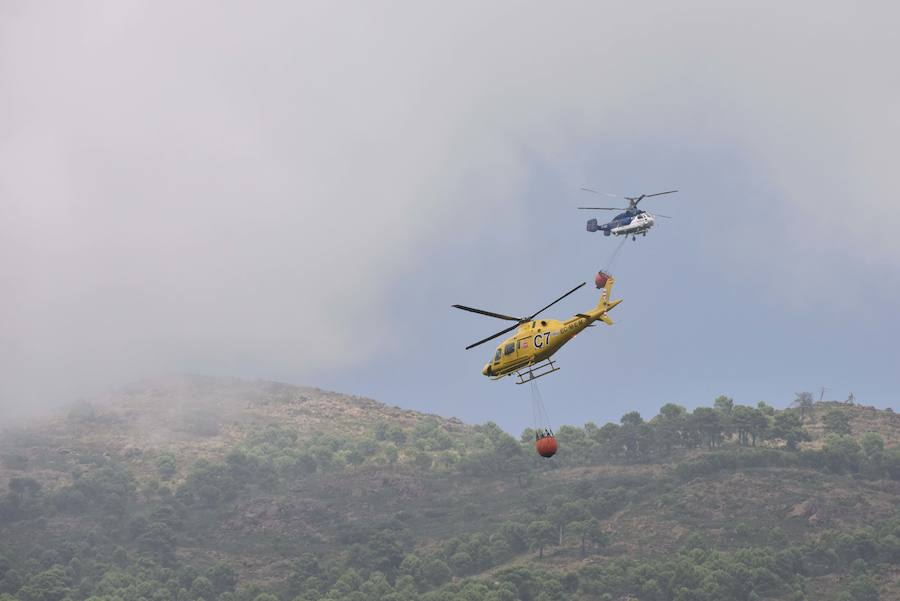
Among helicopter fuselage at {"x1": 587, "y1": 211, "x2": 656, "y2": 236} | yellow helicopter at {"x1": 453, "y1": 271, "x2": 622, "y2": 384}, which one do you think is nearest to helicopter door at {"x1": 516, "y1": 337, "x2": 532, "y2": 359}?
yellow helicopter at {"x1": 453, "y1": 271, "x2": 622, "y2": 384}

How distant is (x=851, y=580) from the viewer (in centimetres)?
19938

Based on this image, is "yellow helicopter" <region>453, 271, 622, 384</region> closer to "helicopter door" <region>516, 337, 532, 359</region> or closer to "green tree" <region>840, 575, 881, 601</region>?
"helicopter door" <region>516, 337, 532, 359</region>

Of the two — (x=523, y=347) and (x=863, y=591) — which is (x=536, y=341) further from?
(x=863, y=591)

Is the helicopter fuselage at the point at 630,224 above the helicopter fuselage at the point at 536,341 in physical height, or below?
above

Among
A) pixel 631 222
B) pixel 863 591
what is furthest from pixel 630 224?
pixel 863 591

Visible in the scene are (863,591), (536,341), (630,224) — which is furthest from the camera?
(863,591)

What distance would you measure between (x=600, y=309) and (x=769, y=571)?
119766 mm

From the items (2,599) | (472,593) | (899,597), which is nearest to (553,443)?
(472,593)

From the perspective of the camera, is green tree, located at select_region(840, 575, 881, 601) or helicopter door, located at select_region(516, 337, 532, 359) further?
green tree, located at select_region(840, 575, 881, 601)

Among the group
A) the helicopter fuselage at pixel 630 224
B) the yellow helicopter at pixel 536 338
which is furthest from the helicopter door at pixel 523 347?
the helicopter fuselage at pixel 630 224

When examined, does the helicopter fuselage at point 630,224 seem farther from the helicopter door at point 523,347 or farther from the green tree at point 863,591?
the green tree at point 863,591

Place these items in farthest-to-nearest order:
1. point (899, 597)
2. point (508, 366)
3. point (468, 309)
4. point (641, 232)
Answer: point (899, 597)
point (641, 232)
point (508, 366)
point (468, 309)

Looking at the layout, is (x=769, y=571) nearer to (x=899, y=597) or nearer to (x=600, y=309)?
(x=899, y=597)

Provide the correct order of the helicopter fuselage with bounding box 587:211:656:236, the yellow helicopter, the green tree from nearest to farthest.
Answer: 1. the yellow helicopter
2. the helicopter fuselage with bounding box 587:211:656:236
3. the green tree
